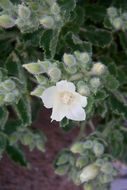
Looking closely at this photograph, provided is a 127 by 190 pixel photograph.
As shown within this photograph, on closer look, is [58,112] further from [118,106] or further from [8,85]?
[118,106]

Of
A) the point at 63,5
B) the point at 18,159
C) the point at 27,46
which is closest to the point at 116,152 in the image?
the point at 18,159

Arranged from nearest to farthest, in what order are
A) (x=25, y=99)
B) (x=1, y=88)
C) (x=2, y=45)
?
1. (x=1, y=88)
2. (x=25, y=99)
3. (x=2, y=45)

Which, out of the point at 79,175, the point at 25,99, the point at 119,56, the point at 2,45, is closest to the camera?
the point at 25,99

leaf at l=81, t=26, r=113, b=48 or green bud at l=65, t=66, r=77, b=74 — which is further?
leaf at l=81, t=26, r=113, b=48

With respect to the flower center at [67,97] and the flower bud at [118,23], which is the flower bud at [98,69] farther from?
the flower bud at [118,23]

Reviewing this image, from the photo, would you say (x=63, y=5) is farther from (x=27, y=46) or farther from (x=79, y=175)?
(x=79, y=175)

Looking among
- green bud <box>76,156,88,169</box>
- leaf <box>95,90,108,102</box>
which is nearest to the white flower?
leaf <box>95,90,108,102</box>

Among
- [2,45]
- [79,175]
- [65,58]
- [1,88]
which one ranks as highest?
[65,58]

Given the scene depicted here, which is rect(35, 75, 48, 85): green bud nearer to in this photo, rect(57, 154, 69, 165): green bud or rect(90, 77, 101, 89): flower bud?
rect(90, 77, 101, 89): flower bud
